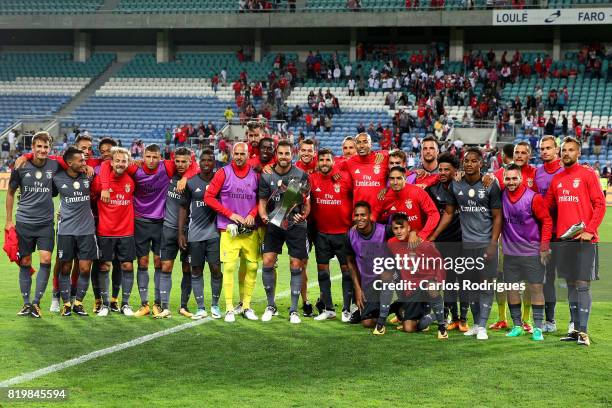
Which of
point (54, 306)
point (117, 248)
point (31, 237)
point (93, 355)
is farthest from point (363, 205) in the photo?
point (54, 306)

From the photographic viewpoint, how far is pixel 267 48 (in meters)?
45.9

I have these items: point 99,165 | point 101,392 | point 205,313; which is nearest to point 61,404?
point 101,392

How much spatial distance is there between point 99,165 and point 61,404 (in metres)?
4.36

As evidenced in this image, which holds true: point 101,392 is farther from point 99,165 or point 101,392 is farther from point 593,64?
point 593,64

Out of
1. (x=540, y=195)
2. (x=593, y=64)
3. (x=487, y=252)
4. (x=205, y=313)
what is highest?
(x=593, y=64)

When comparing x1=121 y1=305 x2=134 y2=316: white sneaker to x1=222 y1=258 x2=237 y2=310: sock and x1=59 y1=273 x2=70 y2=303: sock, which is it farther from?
x1=222 y1=258 x2=237 y2=310: sock

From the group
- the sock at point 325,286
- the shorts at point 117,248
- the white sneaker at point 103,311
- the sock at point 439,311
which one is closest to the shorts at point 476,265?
the sock at point 439,311

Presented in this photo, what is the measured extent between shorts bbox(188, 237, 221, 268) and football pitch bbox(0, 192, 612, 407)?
0.65 meters

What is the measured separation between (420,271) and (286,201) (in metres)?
1.65

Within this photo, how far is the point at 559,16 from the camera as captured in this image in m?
38.8

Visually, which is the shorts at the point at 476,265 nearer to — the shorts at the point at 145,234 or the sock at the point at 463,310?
the sock at the point at 463,310

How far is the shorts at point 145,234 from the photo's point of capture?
1045 cm

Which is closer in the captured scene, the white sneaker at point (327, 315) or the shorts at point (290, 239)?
the shorts at point (290, 239)

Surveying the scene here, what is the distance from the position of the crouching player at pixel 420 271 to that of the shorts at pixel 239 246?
1.65 meters
